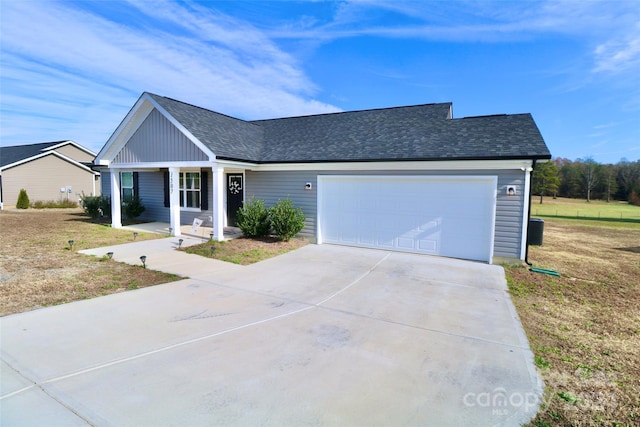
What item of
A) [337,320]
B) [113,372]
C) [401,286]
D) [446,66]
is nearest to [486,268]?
[401,286]

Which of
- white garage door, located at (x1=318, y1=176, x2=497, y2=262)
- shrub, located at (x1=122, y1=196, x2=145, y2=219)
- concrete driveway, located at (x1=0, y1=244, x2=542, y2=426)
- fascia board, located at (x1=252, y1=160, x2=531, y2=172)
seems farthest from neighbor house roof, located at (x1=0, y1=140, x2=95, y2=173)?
concrete driveway, located at (x1=0, y1=244, x2=542, y2=426)

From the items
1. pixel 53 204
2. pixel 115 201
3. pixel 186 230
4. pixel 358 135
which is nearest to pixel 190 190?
pixel 186 230

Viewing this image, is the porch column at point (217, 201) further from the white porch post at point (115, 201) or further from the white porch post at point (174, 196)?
the white porch post at point (115, 201)

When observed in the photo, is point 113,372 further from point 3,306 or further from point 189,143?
point 189,143

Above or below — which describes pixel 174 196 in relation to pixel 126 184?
below

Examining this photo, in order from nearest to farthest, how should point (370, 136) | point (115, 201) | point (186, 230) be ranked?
point (370, 136) < point (186, 230) < point (115, 201)

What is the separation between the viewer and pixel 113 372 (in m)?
3.44

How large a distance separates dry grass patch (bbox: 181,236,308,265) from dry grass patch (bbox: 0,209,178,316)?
1934 mm

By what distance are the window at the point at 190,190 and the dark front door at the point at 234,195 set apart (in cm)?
172

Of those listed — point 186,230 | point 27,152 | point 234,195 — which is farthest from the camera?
point 27,152

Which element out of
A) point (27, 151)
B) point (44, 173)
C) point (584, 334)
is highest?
point (27, 151)

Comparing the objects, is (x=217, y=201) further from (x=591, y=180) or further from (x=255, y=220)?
(x=591, y=180)

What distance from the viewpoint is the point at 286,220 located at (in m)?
10.7

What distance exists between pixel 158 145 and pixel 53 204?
18.8m
